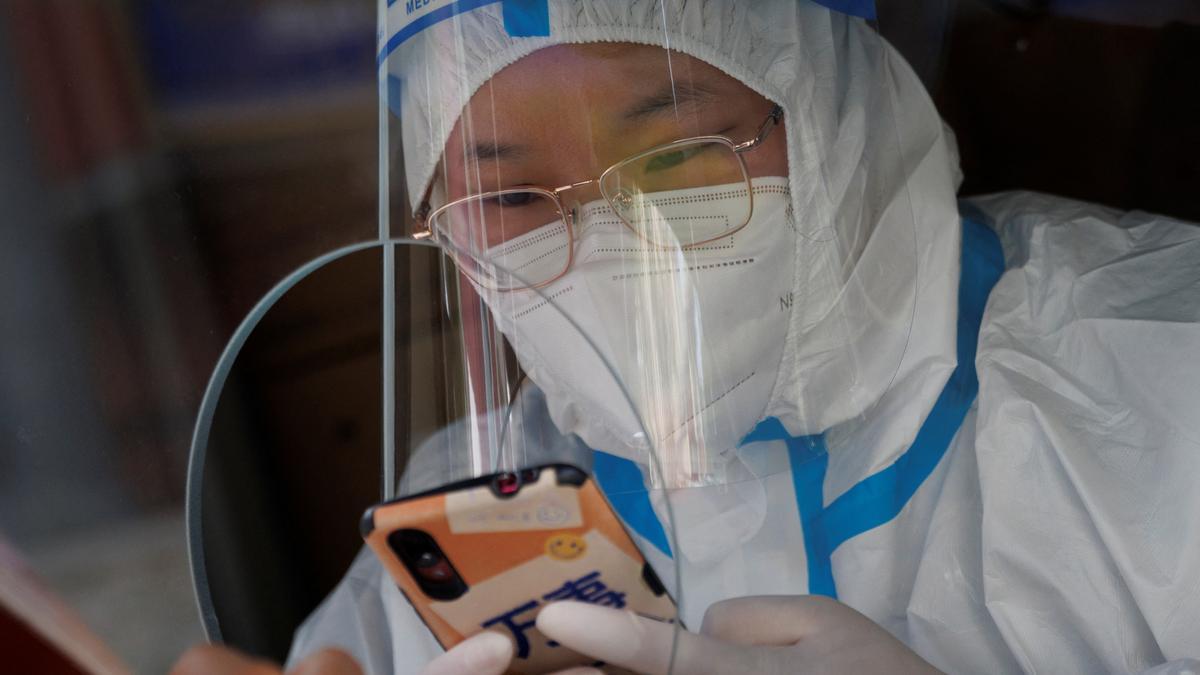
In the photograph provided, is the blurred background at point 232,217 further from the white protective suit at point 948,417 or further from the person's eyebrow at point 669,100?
the person's eyebrow at point 669,100

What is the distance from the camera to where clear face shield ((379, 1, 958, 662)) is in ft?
2.00

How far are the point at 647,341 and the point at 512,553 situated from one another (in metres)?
0.20

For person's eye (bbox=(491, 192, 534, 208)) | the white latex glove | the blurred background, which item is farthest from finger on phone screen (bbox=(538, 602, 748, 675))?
the blurred background

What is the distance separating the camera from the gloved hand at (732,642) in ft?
1.53

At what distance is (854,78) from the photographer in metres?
0.87

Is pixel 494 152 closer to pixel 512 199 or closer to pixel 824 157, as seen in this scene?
pixel 512 199

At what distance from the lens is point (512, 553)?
457 mm

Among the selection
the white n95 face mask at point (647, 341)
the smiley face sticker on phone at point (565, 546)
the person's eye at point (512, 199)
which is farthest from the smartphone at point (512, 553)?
the person's eye at point (512, 199)

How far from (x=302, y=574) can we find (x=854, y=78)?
87 cm

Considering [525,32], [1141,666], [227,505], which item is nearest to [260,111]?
[227,505]

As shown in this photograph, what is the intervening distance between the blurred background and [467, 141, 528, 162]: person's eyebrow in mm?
315

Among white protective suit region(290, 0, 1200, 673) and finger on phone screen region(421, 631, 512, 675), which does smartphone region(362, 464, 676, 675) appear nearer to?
finger on phone screen region(421, 631, 512, 675)

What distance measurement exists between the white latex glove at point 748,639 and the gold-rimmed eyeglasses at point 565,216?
0.23 metres

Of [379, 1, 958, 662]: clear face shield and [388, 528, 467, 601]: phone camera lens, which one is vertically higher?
[379, 1, 958, 662]: clear face shield
